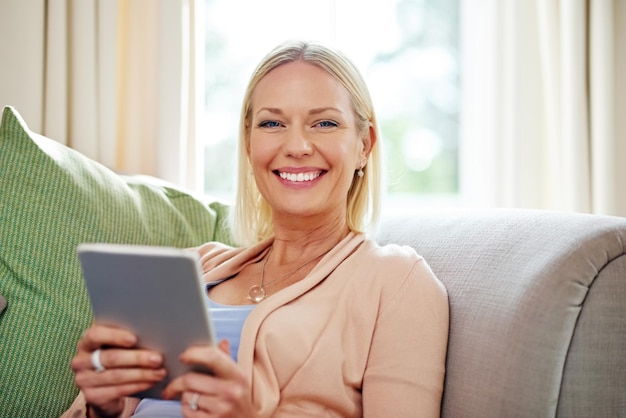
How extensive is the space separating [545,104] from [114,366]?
1972mm

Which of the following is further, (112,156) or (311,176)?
(112,156)

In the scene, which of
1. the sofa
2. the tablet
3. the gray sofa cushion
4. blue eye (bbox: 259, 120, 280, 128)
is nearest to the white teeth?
blue eye (bbox: 259, 120, 280, 128)

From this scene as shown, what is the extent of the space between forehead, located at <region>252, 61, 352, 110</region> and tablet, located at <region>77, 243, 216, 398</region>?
537 mm

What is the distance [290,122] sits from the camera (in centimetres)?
139

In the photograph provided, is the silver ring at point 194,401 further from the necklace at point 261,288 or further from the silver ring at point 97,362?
the necklace at point 261,288

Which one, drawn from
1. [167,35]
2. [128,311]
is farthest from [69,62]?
[128,311]

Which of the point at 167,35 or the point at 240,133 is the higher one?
the point at 167,35

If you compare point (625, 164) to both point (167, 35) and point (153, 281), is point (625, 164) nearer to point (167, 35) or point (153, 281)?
point (167, 35)

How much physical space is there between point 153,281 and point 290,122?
58 cm

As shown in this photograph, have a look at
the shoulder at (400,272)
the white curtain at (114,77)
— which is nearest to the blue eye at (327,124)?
the shoulder at (400,272)

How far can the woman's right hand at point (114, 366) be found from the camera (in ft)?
3.18

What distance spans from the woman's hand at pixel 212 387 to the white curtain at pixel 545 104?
1772 mm

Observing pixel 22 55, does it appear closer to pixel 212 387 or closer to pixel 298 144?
pixel 298 144

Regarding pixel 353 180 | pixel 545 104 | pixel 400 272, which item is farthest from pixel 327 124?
pixel 545 104
